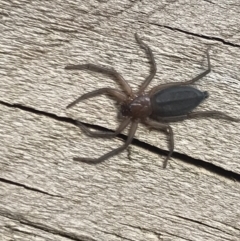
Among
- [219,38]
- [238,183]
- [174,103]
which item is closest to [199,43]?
[219,38]

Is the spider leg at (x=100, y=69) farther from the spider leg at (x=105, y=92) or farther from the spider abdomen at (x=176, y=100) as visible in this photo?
the spider abdomen at (x=176, y=100)

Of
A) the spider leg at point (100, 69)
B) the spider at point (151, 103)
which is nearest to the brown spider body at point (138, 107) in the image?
the spider at point (151, 103)

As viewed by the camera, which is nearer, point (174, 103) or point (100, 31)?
point (100, 31)

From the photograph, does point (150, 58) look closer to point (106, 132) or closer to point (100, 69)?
point (100, 69)

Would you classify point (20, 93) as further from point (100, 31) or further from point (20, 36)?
point (100, 31)

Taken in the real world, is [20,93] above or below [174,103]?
below

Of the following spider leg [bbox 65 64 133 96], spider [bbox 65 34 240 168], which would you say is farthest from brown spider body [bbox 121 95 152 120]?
spider leg [bbox 65 64 133 96]
